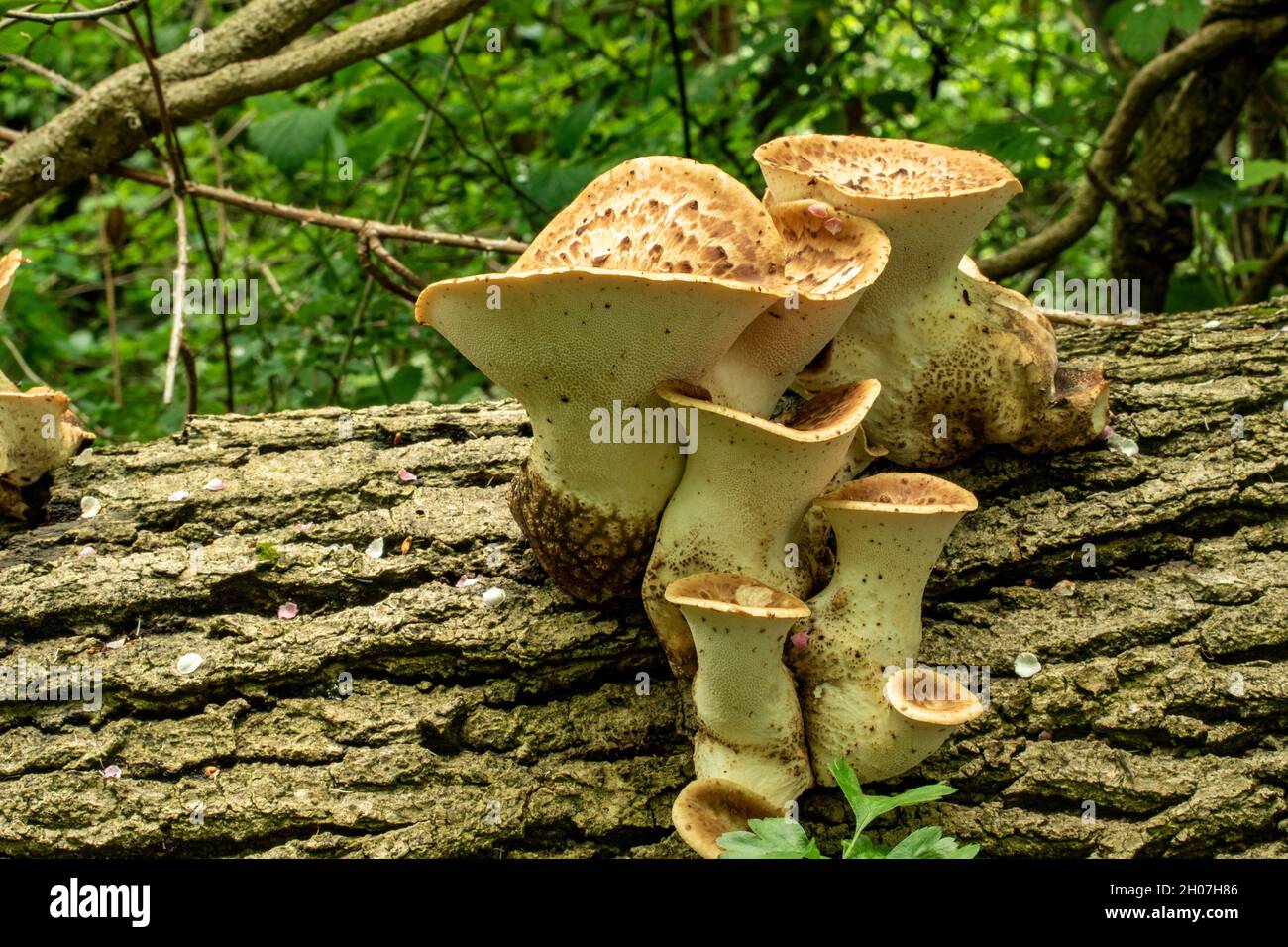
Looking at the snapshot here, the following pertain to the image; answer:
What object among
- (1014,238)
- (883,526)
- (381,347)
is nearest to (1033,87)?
(1014,238)

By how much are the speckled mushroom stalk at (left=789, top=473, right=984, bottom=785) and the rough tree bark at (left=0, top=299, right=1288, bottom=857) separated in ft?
0.84

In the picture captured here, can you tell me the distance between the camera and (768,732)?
89.7 inches

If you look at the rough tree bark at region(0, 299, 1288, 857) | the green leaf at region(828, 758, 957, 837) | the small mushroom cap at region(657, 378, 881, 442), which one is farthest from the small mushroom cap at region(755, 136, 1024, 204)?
the green leaf at region(828, 758, 957, 837)

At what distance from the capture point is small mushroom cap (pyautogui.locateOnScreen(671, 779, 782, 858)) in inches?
84.2

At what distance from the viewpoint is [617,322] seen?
6.48ft

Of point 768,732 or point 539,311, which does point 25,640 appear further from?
point 768,732

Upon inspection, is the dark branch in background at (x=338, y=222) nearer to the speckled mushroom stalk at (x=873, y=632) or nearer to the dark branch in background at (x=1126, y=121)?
the speckled mushroom stalk at (x=873, y=632)

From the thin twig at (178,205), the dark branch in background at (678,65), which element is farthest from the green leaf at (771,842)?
the dark branch in background at (678,65)

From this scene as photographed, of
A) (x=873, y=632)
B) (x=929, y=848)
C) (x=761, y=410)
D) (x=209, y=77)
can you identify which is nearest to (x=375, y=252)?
(x=209, y=77)

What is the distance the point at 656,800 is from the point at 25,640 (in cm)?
190

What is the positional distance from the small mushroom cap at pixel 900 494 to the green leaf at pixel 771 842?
0.69m

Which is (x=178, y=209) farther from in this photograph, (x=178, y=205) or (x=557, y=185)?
(x=557, y=185)

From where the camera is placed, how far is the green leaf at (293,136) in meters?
4.29
